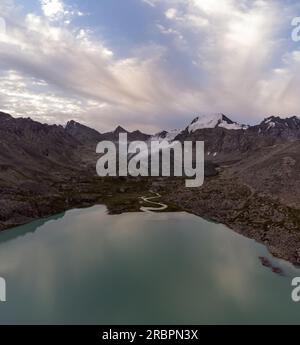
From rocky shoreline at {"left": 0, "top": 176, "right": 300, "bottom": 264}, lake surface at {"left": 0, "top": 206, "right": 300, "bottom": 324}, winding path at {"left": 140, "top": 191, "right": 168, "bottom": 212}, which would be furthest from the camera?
winding path at {"left": 140, "top": 191, "right": 168, "bottom": 212}

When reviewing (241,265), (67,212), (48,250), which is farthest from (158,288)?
(67,212)

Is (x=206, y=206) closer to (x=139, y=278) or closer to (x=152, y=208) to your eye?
(x=152, y=208)

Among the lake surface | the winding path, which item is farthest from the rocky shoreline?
the lake surface

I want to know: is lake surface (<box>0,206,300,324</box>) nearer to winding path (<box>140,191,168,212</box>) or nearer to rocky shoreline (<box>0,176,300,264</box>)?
rocky shoreline (<box>0,176,300,264</box>)

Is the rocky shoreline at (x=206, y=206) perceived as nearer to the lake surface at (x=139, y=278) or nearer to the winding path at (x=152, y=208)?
the winding path at (x=152, y=208)

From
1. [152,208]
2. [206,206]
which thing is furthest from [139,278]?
[152,208]

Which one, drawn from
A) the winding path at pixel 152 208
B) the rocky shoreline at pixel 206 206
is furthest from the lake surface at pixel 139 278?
the winding path at pixel 152 208

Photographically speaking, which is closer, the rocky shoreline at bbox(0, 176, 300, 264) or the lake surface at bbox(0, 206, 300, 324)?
the lake surface at bbox(0, 206, 300, 324)
